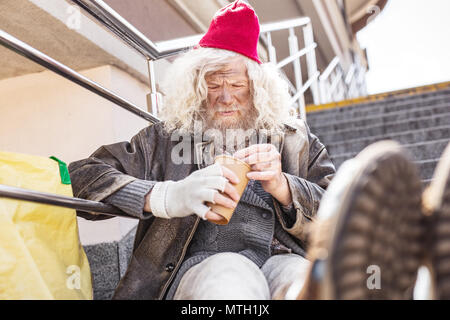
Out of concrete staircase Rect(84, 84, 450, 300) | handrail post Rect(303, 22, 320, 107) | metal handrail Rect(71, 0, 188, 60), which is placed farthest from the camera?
handrail post Rect(303, 22, 320, 107)

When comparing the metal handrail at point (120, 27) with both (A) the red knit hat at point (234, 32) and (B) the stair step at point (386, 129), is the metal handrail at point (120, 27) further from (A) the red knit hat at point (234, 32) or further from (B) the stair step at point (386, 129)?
(B) the stair step at point (386, 129)

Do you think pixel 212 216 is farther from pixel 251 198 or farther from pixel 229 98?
pixel 229 98

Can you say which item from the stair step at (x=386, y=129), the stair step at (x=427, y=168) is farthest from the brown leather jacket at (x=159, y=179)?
the stair step at (x=386, y=129)

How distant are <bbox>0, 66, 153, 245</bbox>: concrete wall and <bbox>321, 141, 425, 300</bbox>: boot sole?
79.4 inches

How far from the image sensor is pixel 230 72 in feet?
5.75

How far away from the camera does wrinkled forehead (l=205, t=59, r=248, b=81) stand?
69.0 inches

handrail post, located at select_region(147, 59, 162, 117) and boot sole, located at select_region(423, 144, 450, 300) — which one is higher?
handrail post, located at select_region(147, 59, 162, 117)

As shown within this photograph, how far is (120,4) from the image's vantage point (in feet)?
10.3

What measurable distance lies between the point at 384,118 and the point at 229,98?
2555 mm

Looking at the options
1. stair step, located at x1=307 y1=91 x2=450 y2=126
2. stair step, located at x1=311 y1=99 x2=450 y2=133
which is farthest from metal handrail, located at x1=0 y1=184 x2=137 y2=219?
stair step, located at x1=307 y1=91 x2=450 y2=126

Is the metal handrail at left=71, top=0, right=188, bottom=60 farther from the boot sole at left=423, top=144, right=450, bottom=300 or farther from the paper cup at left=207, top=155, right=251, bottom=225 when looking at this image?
the boot sole at left=423, top=144, right=450, bottom=300

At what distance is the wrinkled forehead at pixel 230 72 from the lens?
1.75 m

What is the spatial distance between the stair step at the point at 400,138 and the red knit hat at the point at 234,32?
1.92 metres

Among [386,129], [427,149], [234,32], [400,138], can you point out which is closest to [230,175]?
[234,32]
